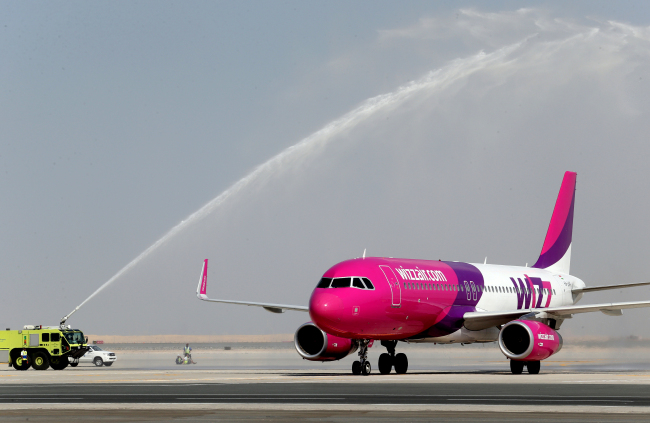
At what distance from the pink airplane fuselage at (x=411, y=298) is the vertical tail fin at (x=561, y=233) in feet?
23.2

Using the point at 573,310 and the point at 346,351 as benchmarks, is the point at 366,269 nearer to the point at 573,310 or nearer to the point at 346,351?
the point at 346,351

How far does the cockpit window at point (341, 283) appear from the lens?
3753 cm

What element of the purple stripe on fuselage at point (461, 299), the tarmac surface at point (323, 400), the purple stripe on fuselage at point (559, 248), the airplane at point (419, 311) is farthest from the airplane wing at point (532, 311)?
the purple stripe on fuselage at point (559, 248)

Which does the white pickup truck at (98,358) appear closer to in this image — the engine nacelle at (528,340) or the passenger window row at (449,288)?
the passenger window row at (449,288)

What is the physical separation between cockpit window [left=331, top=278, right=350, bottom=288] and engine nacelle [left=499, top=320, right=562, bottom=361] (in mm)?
7408

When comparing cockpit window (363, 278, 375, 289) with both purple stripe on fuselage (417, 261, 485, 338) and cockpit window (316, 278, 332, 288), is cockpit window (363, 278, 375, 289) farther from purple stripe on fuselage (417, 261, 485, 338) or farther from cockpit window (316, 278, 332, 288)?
purple stripe on fuselage (417, 261, 485, 338)

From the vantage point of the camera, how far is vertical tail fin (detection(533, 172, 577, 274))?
5656cm

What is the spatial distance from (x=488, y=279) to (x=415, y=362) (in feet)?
43.0

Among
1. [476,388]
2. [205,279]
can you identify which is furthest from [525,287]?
[476,388]

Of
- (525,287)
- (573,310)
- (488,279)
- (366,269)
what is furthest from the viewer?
(525,287)

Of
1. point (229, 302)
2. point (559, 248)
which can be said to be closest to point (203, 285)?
point (229, 302)

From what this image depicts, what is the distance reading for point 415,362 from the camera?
58125mm

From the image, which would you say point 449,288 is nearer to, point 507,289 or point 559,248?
point 507,289

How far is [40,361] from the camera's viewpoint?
5081 centimetres
